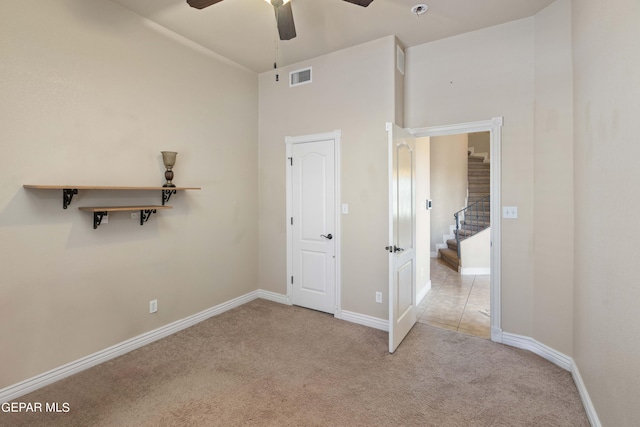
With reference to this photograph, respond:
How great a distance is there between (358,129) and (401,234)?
4.27 ft

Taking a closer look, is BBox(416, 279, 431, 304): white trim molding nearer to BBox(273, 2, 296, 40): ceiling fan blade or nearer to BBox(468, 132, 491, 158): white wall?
BBox(273, 2, 296, 40): ceiling fan blade

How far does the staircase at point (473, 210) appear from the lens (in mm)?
6367

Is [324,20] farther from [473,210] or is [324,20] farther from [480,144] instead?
[480,144]

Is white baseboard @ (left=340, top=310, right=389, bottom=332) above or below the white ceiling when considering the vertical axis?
below

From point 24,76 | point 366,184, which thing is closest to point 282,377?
point 366,184

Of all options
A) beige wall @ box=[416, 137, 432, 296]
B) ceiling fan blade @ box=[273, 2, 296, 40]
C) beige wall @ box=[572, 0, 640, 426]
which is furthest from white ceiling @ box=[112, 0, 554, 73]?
beige wall @ box=[416, 137, 432, 296]

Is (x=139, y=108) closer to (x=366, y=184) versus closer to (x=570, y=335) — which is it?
(x=366, y=184)

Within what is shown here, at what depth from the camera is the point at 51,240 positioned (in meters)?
2.30

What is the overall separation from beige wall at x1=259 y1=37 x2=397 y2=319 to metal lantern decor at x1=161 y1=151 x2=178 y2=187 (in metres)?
1.42

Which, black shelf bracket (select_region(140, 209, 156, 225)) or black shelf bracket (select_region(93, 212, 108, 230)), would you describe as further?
black shelf bracket (select_region(140, 209, 156, 225))

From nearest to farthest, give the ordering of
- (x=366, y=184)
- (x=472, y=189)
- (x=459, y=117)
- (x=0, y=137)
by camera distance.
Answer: (x=0, y=137)
(x=459, y=117)
(x=366, y=184)
(x=472, y=189)

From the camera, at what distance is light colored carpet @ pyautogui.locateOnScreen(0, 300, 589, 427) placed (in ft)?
6.37

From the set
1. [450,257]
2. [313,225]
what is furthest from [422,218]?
[450,257]

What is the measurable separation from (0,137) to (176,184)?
52.1 inches
